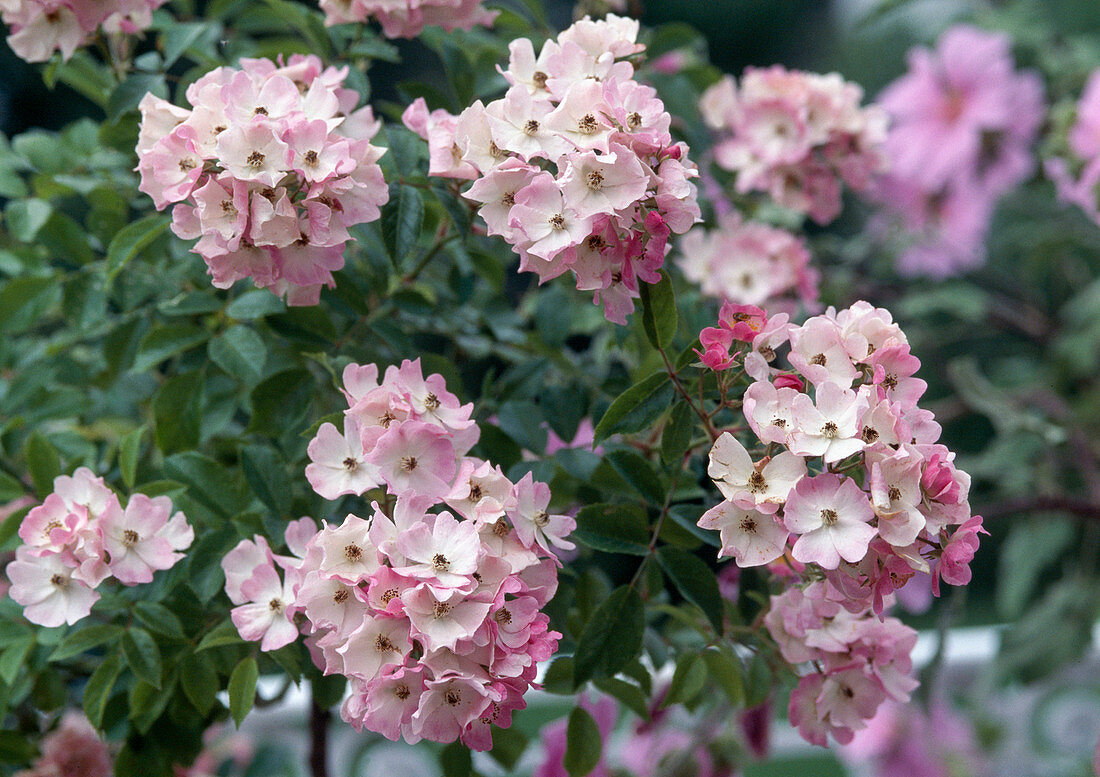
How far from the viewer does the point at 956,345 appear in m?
1.79

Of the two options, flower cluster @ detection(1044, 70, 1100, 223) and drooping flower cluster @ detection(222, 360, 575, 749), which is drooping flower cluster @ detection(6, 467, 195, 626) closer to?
drooping flower cluster @ detection(222, 360, 575, 749)

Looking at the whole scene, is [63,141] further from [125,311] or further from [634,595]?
[634,595]

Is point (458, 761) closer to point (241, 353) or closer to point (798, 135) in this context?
point (241, 353)

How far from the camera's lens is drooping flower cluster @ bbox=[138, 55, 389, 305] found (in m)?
0.38

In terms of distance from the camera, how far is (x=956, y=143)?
1.04 meters

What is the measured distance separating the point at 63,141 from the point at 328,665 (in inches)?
15.9

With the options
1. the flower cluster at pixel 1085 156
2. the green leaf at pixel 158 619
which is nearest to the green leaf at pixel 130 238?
the green leaf at pixel 158 619

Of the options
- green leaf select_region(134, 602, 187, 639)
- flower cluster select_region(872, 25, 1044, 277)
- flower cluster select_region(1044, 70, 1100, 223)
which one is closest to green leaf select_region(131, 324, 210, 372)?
green leaf select_region(134, 602, 187, 639)

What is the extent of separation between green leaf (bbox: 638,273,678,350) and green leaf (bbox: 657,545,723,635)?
0.29 feet

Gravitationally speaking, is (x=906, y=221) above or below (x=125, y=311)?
below

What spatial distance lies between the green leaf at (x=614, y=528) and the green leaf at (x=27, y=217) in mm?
340

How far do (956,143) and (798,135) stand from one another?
0.52 m

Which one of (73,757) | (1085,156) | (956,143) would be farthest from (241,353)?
(956,143)

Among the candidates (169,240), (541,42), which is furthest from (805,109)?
(169,240)
